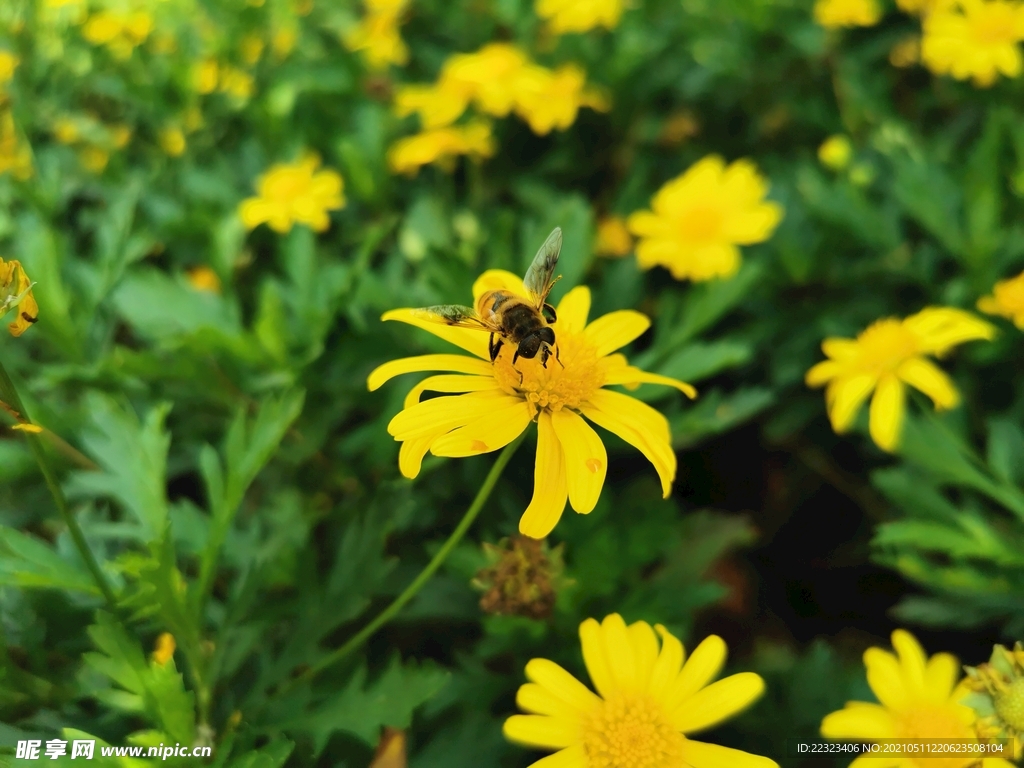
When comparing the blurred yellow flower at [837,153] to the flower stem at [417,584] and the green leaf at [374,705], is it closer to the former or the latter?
the flower stem at [417,584]

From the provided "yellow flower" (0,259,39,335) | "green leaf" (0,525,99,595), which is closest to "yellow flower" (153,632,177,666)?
"green leaf" (0,525,99,595)

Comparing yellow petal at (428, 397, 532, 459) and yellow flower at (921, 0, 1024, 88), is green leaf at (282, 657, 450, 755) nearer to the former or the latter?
yellow petal at (428, 397, 532, 459)

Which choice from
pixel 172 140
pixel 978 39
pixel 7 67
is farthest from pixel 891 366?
pixel 7 67

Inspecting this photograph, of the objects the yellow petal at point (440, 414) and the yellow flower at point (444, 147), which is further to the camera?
the yellow flower at point (444, 147)

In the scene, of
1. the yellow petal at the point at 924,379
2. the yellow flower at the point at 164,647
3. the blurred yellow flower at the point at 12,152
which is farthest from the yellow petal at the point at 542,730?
the blurred yellow flower at the point at 12,152

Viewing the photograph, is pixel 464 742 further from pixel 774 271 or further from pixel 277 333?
pixel 774 271

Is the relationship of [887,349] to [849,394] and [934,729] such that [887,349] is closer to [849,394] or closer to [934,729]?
[849,394]
